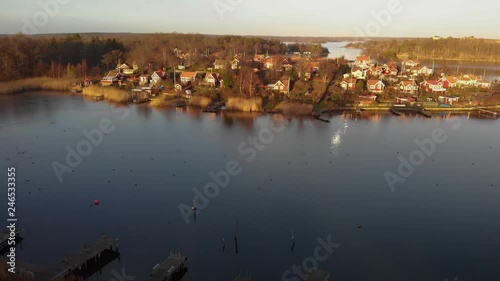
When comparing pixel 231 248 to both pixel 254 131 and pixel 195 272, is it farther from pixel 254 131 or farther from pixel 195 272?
pixel 254 131

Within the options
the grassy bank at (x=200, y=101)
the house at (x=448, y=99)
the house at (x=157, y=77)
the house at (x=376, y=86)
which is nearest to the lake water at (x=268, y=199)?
the grassy bank at (x=200, y=101)

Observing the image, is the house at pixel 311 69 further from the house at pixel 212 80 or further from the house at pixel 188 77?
the house at pixel 188 77

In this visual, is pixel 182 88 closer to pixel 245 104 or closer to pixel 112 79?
pixel 245 104

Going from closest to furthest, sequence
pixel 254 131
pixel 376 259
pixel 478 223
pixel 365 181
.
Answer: pixel 376 259, pixel 478 223, pixel 365 181, pixel 254 131

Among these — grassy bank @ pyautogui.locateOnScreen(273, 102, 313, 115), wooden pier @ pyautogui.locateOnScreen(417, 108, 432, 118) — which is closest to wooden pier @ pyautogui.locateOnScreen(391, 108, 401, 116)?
wooden pier @ pyautogui.locateOnScreen(417, 108, 432, 118)

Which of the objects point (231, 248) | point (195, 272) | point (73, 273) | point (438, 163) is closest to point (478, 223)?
point (438, 163)

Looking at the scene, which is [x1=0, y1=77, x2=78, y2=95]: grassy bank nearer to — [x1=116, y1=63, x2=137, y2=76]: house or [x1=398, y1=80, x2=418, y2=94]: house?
[x1=116, y1=63, x2=137, y2=76]: house

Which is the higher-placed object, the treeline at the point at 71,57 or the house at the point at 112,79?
the treeline at the point at 71,57
